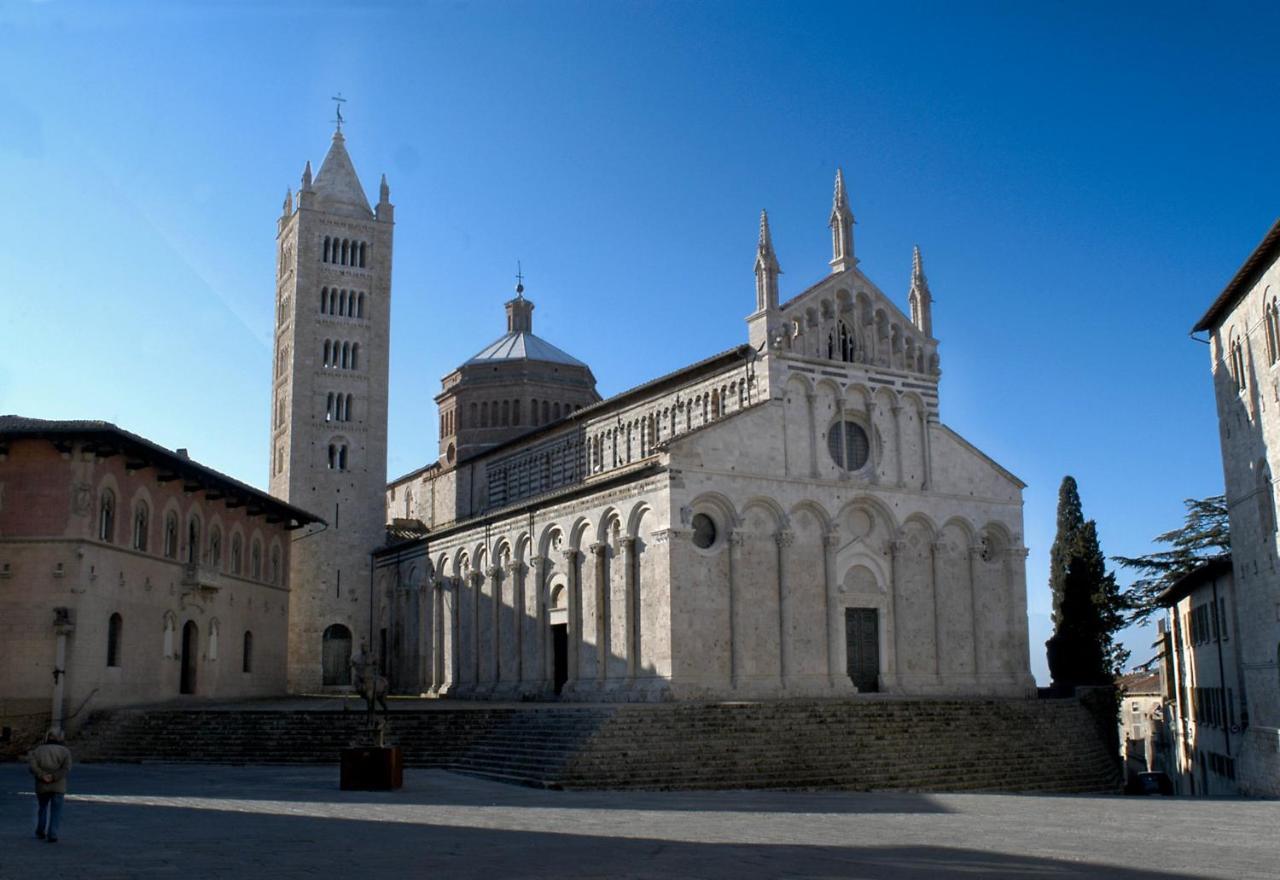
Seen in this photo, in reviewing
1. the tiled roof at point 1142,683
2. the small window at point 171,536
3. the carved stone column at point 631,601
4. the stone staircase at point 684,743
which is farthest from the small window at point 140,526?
the tiled roof at point 1142,683

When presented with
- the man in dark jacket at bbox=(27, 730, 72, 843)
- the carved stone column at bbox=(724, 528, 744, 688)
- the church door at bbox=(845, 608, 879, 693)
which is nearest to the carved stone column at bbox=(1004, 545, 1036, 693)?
the church door at bbox=(845, 608, 879, 693)

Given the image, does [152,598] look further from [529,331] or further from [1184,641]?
[1184,641]

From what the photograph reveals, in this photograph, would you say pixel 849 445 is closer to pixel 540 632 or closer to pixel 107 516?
pixel 540 632

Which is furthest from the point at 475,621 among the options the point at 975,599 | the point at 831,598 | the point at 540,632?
the point at 975,599

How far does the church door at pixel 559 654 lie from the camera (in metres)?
39.8

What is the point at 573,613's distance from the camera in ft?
127

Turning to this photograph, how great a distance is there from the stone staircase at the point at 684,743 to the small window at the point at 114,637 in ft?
6.64

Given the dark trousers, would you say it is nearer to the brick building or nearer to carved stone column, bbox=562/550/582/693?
the brick building

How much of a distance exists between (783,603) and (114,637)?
1867 cm

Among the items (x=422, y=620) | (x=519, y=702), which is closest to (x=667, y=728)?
(x=519, y=702)

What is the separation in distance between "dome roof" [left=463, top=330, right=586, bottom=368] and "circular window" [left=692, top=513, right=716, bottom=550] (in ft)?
77.1

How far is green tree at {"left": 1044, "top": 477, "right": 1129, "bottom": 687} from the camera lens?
40.1m

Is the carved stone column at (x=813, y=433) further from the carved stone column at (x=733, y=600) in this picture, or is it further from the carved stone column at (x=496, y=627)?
the carved stone column at (x=496, y=627)

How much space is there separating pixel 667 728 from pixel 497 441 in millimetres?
30487
